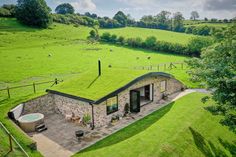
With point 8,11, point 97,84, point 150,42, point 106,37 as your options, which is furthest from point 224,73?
point 8,11

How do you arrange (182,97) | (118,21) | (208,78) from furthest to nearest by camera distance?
1. (118,21)
2. (182,97)
3. (208,78)

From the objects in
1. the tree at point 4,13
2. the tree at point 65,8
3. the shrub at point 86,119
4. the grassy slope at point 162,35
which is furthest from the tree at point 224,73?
the tree at point 65,8

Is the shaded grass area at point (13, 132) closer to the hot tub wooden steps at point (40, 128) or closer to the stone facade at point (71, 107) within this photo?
the hot tub wooden steps at point (40, 128)

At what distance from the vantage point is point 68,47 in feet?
197

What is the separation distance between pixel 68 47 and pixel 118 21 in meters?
61.4

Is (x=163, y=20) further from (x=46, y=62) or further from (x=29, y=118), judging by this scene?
(x=29, y=118)

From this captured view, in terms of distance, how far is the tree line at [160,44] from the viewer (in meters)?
58.0

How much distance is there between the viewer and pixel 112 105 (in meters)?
17.1

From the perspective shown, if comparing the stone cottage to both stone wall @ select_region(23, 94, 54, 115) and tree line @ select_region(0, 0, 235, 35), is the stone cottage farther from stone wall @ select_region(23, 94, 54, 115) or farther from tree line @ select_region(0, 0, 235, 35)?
tree line @ select_region(0, 0, 235, 35)

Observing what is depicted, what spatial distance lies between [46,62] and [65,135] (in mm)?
28695

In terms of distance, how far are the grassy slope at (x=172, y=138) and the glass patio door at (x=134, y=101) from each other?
1592mm

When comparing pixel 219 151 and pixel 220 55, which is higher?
pixel 220 55

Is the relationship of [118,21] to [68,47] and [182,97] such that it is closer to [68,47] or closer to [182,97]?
[68,47]

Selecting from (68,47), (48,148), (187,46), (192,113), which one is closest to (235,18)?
(192,113)
